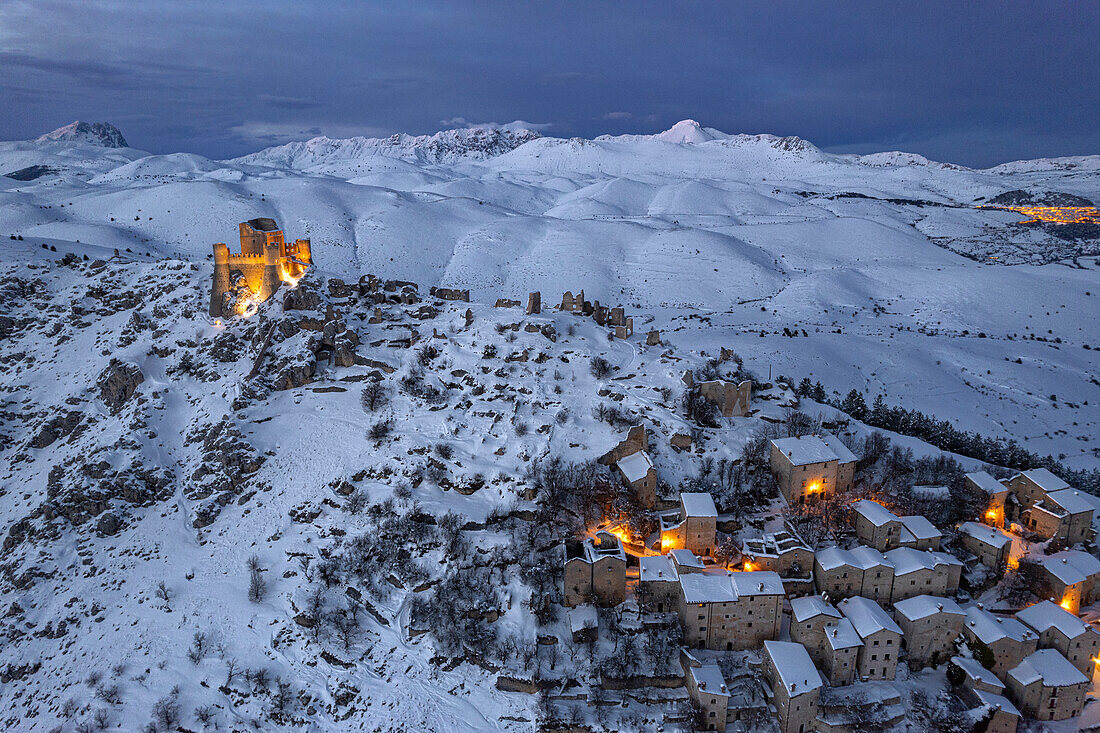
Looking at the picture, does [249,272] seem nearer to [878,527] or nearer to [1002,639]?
[878,527]

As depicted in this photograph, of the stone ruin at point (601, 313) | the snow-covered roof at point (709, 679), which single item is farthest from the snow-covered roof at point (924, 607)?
the stone ruin at point (601, 313)

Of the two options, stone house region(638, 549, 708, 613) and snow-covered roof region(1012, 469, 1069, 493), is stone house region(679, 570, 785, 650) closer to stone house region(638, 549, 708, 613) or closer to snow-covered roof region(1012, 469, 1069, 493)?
stone house region(638, 549, 708, 613)

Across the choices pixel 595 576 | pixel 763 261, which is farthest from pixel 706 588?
pixel 763 261

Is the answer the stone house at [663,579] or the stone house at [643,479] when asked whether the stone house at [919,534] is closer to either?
the stone house at [663,579]

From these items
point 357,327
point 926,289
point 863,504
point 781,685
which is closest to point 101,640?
point 357,327

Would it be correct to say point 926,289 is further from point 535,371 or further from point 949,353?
point 535,371
